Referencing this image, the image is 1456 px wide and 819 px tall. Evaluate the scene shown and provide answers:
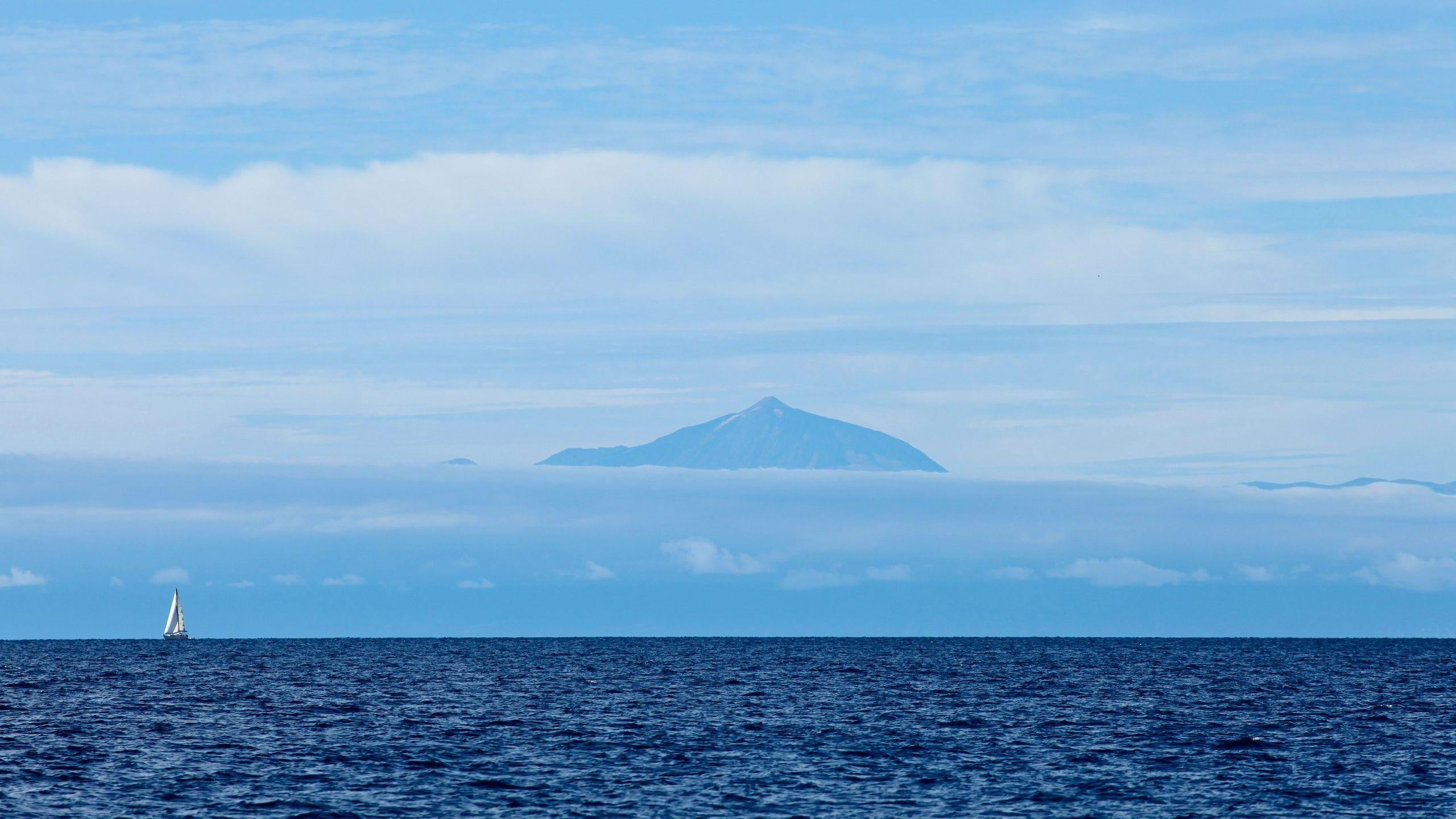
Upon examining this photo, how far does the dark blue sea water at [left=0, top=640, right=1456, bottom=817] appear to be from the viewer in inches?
2292

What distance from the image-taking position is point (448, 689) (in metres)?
127

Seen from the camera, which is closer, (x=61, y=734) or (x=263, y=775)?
(x=263, y=775)

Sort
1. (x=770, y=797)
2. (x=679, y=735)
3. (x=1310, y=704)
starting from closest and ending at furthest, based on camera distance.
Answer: (x=770, y=797)
(x=679, y=735)
(x=1310, y=704)

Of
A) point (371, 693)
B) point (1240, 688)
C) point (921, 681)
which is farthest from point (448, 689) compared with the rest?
point (1240, 688)

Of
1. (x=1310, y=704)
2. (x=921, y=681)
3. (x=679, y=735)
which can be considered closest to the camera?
(x=679, y=735)

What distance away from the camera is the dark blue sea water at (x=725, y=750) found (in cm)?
5822

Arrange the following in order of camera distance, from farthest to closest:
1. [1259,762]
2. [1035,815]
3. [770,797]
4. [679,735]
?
[679,735] < [1259,762] < [770,797] < [1035,815]

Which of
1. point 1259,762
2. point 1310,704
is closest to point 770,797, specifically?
point 1259,762

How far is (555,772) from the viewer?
66312 millimetres

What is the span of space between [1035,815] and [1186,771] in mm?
14856

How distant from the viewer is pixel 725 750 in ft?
247

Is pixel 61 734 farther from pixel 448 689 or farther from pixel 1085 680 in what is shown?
pixel 1085 680

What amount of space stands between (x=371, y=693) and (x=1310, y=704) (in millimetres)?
70807

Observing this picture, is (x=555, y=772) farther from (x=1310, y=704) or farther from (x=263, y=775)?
(x=1310, y=704)
